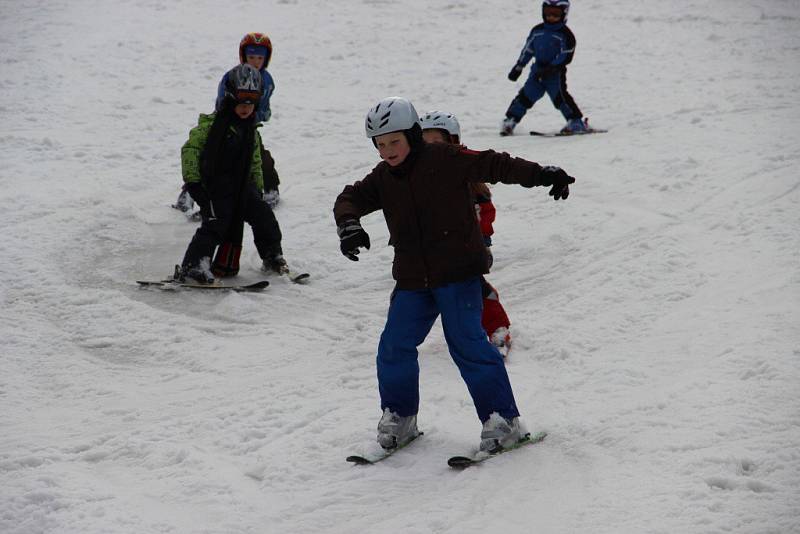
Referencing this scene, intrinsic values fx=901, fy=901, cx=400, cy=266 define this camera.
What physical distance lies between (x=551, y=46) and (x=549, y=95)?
64 cm

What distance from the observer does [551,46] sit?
39.4 feet

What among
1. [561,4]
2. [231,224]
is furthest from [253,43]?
[561,4]

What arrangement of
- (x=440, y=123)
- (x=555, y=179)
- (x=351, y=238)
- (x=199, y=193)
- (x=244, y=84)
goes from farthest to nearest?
(x=199, y=193)
(x=244, y=84)
(x=440, y=123)
(x=351, y=238)
(x=555, y=179)

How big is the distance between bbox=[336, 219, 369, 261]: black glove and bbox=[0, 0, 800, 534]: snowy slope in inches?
45.7

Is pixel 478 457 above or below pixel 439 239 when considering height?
below

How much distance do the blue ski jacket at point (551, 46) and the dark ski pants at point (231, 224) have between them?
5.56 metres

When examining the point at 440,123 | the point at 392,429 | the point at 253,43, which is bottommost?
the point at 392,429

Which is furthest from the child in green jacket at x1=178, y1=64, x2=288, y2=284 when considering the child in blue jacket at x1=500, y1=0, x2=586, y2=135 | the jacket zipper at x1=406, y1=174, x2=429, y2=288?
the child in blue jacket at x1=500, y1=0, x2=586, y2=135

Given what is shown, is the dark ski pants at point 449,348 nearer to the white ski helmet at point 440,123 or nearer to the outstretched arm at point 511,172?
the outstretched arm at point 511,172

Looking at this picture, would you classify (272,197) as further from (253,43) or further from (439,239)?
(439,239)

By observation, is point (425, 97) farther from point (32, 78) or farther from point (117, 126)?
point (32, 78)

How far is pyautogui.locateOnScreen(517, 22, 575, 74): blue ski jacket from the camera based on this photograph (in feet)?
39.4

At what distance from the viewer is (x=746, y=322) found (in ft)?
19.9

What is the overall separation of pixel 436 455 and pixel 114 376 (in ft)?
8.32
